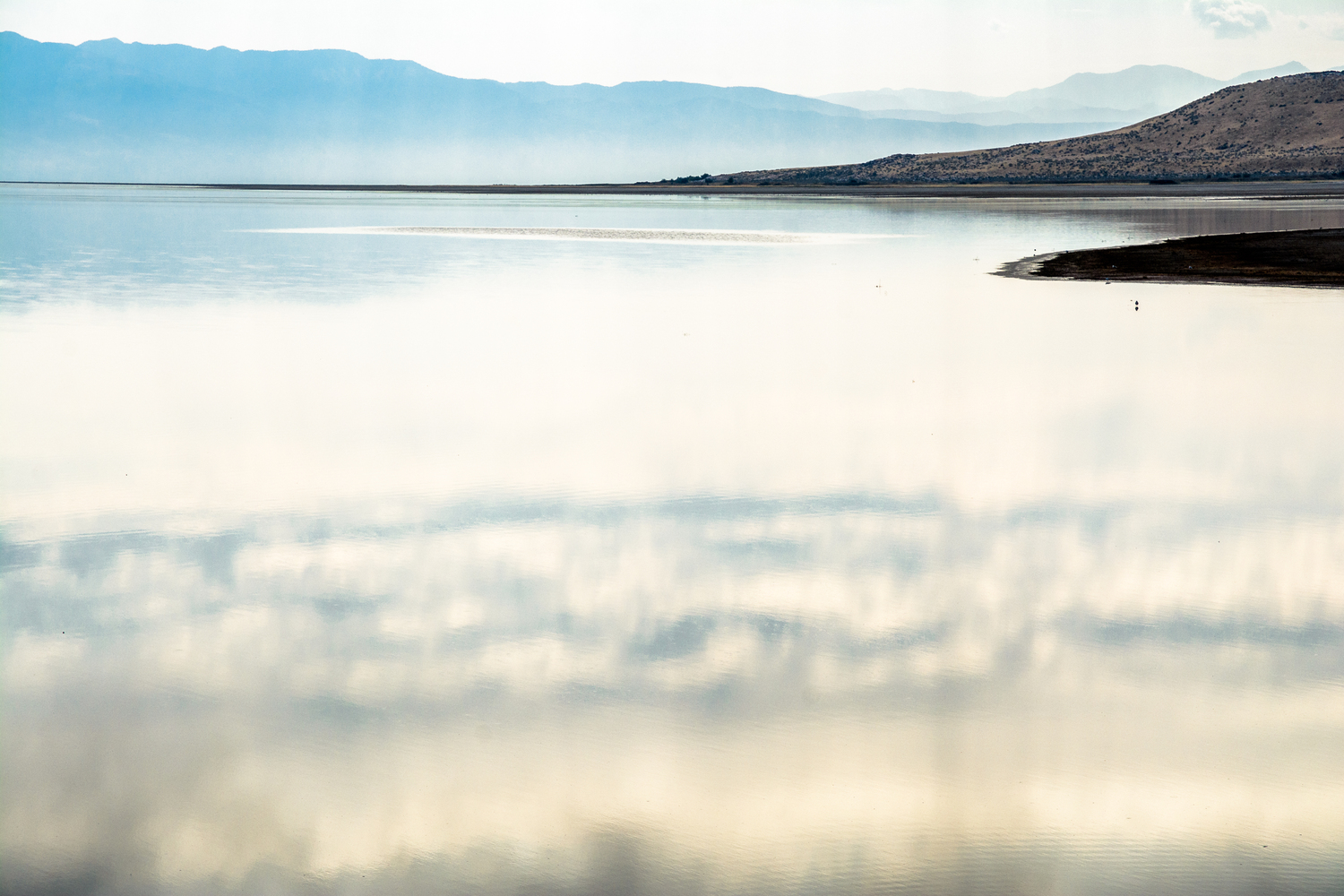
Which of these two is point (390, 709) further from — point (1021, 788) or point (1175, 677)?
point (1175, 677)

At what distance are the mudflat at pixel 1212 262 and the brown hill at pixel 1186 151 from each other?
11101 cm

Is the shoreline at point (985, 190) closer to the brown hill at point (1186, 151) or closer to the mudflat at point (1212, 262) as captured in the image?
the brown hill at point (1186, 151)

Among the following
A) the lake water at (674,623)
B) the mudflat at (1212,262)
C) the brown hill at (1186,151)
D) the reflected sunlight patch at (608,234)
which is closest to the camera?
the lake water at (674,623)

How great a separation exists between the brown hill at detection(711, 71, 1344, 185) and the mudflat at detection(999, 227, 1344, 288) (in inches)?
4370

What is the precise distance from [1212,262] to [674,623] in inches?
1171

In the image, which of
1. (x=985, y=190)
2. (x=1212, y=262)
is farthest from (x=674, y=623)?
(x=985, y=190)

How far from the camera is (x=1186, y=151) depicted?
16750 centimetres

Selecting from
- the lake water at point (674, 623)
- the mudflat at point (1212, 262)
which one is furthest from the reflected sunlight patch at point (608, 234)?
the lake water at point (674, 623)

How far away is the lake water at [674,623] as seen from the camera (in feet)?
15.7

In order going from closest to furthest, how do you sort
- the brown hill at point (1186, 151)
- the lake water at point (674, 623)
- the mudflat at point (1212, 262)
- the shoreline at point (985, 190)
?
the lake water at point (674, 623) → the mudflat at point (1212, 262) → the shoreline at point (985, 190) → the brown hill at point (1186, 151)

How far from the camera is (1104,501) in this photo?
9.64m

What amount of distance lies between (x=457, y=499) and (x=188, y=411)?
18.2ft

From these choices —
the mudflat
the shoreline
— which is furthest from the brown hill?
the mudflat

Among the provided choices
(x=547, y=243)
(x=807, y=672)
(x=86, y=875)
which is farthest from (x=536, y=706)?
(x=547, y=243)
